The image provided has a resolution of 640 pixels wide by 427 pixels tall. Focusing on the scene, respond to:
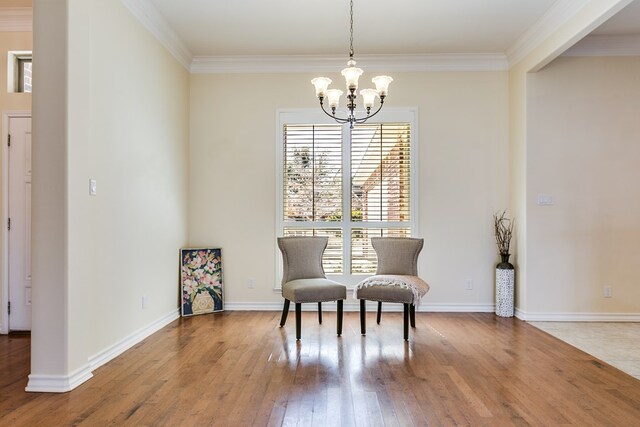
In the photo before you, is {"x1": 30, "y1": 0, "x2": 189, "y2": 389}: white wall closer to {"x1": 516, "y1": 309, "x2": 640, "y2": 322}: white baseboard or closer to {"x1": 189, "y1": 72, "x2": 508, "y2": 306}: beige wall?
{"x1": 189, "y1": 72, "x2": 508, "y2": 306}: beige wall

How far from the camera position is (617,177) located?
4.70 meters

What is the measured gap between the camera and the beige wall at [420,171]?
5.15 meters

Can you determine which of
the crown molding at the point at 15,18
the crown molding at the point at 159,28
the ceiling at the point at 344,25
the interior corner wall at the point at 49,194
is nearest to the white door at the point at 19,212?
the crown molding at the point at 15,18

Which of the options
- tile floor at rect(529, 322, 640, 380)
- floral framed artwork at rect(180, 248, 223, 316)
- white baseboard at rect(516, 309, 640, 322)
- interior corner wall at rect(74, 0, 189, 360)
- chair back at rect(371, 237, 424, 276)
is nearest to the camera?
interior corner wall at rect(74, 0, 189, 360)

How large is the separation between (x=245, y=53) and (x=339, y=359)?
3740 mm

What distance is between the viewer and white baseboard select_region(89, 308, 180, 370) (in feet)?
10.4

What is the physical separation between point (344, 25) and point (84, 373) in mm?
3887

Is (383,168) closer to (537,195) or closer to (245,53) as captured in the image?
(537,195)

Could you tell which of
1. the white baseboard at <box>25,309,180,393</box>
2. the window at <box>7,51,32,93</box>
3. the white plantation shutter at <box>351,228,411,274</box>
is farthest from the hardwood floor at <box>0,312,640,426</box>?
the window at <box>7,51,32,93</box>

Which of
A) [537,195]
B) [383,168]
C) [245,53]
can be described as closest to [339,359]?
[383,168]

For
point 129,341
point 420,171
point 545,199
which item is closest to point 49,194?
point 129,341

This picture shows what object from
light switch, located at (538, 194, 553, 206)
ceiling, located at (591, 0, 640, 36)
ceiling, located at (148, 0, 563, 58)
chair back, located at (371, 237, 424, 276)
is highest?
ceiling, located at (148, 0, 563, 58)

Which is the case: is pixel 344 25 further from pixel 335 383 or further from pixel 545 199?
pixel 335 383

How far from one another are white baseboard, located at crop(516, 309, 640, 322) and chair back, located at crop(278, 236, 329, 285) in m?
2.44
